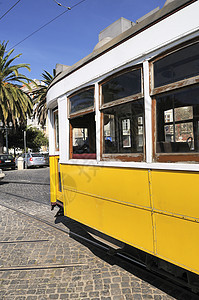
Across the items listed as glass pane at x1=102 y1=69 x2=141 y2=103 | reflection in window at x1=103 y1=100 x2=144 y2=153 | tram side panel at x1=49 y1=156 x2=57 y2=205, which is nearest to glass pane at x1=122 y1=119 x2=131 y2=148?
reflection in window at x1=103 y1=100 x2=144 y2=153

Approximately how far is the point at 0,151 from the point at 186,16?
24.7 m

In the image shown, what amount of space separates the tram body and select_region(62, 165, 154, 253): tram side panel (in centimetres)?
1

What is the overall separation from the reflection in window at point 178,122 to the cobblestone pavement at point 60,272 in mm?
1655

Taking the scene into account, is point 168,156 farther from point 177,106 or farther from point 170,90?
point 170,90

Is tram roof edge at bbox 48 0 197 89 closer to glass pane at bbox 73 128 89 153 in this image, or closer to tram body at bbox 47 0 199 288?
tram body at bbox 47 0 199 288

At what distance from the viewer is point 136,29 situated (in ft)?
7.65

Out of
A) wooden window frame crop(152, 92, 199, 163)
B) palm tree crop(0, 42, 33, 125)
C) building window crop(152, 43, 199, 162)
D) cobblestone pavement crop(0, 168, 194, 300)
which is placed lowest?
cobblestone pavement crop(0, 168, 194, 300)

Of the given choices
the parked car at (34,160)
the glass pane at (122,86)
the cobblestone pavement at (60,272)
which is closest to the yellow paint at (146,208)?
the cobblestone pavement at (60,272)

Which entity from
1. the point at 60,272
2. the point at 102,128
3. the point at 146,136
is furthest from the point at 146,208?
the point at 60,272

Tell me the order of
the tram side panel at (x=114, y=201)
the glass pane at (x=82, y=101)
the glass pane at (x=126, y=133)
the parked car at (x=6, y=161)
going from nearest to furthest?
the tram side panel at (x=114, y=201)
the glass pane at (x=126, y=133)
the glass pane at (x=82, y=101)
the parked car at (x=6, y=161)

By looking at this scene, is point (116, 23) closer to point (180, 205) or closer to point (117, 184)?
point (117, 184)

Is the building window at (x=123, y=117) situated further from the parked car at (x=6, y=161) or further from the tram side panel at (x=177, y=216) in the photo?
the parked car at (x=6, y=161)

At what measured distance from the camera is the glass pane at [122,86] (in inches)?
91.7

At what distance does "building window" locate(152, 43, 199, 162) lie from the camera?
6.23 ft
